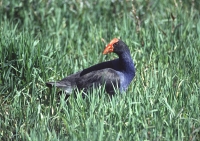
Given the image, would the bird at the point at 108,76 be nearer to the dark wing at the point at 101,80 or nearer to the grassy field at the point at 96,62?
the dark wing at the point at 101,80

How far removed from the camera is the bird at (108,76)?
623 centimetres

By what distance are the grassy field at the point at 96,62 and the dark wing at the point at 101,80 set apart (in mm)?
178

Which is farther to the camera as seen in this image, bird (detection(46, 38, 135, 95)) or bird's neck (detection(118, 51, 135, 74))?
bird's neck (detection(118, 51, 135, 74))

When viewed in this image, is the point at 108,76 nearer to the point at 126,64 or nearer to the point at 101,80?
the point at 101,80

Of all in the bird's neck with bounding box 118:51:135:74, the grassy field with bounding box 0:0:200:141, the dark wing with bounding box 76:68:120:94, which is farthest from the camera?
the bird's neck with bounding box 118:51:135:74

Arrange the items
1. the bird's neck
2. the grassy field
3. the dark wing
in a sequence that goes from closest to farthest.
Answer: the grassy field, the dark wing, the bird's neck

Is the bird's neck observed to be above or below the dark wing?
above

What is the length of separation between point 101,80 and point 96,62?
90cm

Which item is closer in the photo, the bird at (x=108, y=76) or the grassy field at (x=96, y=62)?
the grassy field at (x=96, y=62)

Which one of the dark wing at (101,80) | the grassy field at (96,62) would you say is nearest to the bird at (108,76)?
the dark wing at (101,80)

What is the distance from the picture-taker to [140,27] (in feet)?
26.1

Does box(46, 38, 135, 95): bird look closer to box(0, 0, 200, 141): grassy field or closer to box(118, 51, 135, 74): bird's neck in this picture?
box(118, 51, 135, 74): bird's neck

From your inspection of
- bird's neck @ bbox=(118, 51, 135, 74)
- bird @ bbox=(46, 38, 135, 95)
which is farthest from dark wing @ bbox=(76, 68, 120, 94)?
bird's neck @ bbox=(118, 51, 135, 74)

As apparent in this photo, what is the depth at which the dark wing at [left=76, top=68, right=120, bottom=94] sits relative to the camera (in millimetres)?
6227
